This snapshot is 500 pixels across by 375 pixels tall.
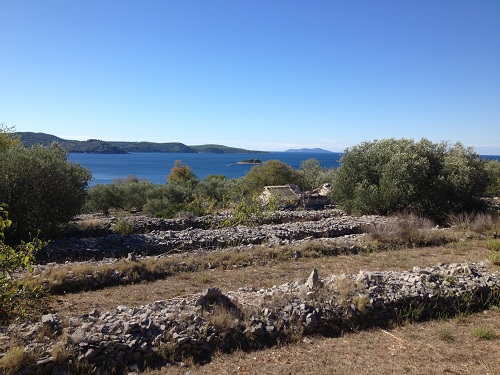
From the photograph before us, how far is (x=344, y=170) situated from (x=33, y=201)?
1759cm

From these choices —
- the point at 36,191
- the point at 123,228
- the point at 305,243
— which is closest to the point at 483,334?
the point at 305,243

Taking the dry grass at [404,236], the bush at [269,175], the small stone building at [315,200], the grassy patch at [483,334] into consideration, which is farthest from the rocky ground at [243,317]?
the bush at [269,175]

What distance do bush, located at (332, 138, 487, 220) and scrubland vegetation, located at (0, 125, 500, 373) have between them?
0.06 m

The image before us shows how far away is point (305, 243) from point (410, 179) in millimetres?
10521

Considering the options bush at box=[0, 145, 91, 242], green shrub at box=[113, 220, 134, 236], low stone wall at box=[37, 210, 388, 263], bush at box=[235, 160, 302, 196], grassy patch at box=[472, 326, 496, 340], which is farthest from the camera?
bush at box=[235, 160, 302, 196]

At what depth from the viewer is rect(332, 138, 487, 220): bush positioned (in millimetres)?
21188

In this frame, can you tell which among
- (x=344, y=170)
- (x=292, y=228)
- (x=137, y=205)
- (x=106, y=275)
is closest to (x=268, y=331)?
(x=106, y=275)

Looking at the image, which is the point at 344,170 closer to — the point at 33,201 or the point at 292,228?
the point at 292,228

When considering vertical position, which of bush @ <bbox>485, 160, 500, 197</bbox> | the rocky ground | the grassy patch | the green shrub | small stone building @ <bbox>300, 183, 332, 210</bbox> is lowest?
small stone building @ <bbox>300, 183, 332, 210</bbox>

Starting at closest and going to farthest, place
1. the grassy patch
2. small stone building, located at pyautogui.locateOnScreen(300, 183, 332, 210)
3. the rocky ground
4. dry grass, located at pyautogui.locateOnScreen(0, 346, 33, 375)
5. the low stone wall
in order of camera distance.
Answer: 1. dry grass, located at pyautogui.locateOnScreen(0, 346, 33, 375)
2. the rocky ground
3. the grassy patch
4. the low stone wall
5. small stone building, located at pyautogui.locateOnScreen(300, 183, 332, 210)

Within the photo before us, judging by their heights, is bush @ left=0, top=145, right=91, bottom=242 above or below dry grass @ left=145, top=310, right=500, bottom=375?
above

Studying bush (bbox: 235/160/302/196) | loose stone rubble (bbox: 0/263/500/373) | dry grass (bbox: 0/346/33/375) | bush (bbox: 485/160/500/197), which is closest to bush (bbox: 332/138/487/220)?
bush (bbox: 485/160/500/197)

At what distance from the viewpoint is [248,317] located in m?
6.95

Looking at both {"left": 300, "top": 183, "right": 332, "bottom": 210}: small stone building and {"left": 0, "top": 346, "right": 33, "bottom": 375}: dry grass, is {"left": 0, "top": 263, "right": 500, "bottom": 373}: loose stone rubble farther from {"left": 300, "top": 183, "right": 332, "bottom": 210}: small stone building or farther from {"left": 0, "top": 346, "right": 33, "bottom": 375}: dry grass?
{"left": 300, "top": 183, "right": 332, "bottom": 210}: small stone building
